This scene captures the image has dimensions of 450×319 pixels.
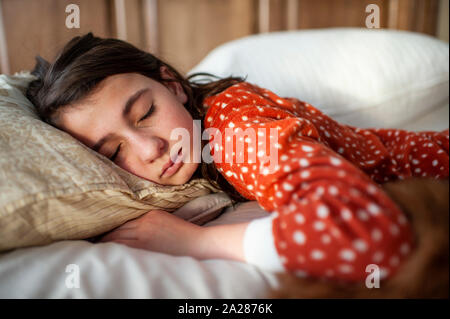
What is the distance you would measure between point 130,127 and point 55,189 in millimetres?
179

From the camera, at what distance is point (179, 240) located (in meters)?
0.52

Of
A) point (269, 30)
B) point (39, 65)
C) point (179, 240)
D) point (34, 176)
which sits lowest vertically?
point (179, 240)

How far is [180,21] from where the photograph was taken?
140 centimetres

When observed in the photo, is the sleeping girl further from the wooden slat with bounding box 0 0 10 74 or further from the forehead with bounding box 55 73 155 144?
the wooden slat with bounding box 0 0 10 74

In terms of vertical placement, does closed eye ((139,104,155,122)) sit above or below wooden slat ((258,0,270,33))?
below

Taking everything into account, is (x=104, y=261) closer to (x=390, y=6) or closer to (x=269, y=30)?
(x=269, y=30)

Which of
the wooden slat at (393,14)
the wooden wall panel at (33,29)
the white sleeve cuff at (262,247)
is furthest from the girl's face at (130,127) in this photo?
the wooden slat at (393,14)

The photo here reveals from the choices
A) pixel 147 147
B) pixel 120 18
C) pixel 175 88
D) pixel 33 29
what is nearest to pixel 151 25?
pixel 120 18

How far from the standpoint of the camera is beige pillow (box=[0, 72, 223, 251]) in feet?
1.45

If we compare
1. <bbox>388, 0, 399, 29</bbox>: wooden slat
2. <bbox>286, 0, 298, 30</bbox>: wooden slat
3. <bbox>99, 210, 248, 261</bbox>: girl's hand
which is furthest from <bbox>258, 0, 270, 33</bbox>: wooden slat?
<bbox>99, 210, 248, 261</bbox>: girl's hand

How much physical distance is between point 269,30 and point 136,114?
1197mm

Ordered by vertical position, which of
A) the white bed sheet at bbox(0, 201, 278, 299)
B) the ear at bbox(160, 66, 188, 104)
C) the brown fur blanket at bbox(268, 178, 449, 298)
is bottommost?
the white bed sheet at bbox(0, 201, 278, 299)

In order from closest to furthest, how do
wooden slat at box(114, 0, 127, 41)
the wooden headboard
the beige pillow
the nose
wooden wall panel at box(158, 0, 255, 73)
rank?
the beige pillow → the nose → the wooden headboard → wooden slat at box(114, 0, 127, 41) → wooden wall panel at box(158, 0, 255, 73)
